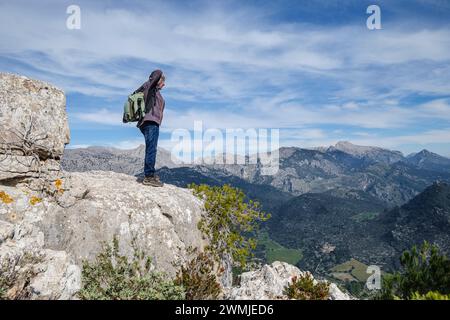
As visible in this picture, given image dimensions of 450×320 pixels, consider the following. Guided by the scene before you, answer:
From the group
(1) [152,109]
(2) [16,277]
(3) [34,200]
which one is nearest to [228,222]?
(1) [152,109]

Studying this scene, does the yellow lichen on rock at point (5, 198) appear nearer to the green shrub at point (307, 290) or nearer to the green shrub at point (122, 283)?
the green shrub at point (122, 283)

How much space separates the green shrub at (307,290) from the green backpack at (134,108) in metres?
9.67

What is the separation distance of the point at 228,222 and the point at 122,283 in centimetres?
685

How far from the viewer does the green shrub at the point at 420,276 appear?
60.1ft

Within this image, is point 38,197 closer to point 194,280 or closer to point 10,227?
point 10,227

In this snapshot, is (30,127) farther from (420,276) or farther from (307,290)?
(420,276)

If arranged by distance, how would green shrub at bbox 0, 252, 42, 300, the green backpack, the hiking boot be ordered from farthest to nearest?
the hiking boot, the green backpack, green shrub at bbox 0, 252, 42, 300

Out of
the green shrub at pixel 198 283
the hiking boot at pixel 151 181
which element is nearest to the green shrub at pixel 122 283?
the green shrub at pixel 198 283

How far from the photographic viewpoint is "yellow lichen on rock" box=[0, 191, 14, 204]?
1140cm

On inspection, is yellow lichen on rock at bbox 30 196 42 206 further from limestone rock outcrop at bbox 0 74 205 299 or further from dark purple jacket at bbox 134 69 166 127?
dark purple jacket at bbox 134 69 166 127

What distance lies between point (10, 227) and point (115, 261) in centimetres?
345

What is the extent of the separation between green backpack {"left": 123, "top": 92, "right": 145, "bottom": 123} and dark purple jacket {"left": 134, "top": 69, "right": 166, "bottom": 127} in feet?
0.74

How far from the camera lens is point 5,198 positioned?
11.5 metres

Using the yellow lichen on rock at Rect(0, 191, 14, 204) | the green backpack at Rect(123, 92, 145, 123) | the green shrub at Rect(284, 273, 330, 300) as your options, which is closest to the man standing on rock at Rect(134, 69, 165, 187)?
the green backpack at Rect(123, 92, 145, 123)
